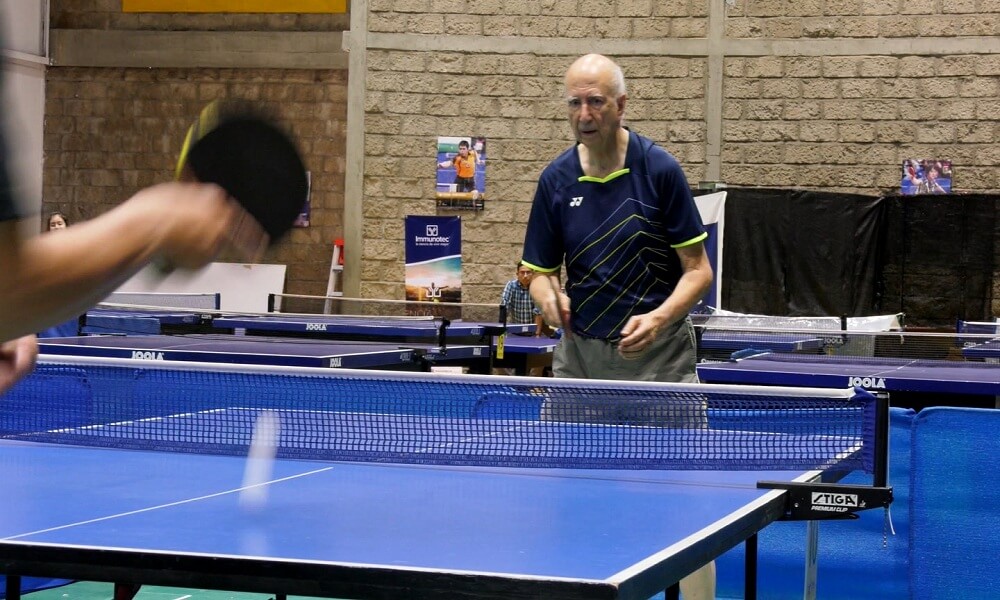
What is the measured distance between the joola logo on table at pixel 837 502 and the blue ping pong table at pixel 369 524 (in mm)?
82

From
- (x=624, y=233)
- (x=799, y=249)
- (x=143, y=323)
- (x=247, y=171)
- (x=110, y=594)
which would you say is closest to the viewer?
(x=247, y=171)

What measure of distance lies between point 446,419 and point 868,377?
2.77 meters

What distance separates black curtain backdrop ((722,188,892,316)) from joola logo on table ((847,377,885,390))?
27.7 ft

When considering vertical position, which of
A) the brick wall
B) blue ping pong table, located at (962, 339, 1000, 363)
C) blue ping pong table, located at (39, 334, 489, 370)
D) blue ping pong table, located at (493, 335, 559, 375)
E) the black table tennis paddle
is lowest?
blue ping pong table, located at (493, 335, 559, 375)

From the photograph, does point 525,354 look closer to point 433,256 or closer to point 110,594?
point 110,594

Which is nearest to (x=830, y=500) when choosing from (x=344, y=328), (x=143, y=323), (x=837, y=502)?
(x=837, y=502)

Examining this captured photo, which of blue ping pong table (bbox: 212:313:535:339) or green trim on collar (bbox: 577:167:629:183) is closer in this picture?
green trim on collar (bbox: 577:167:629:183)

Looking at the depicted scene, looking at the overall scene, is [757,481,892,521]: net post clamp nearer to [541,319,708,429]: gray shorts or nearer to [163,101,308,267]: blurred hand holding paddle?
[541,319,708,429]: gray shorts

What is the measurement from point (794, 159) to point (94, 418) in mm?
11864

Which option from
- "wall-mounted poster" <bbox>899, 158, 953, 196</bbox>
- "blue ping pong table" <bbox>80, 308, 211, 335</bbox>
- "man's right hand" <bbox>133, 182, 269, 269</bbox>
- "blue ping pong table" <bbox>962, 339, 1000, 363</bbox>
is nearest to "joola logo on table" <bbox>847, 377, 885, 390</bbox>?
"blue ping pong table" <bbox>962, 339, 1000, 363</bbox>

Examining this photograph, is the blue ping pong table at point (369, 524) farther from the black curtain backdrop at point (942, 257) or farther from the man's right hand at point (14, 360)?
the black curtain backdrop at point (942, 257)

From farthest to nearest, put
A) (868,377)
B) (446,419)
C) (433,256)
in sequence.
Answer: (433,256)
(868,377)
(446,419)

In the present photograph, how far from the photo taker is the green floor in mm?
5184

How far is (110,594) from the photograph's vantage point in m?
5.50
